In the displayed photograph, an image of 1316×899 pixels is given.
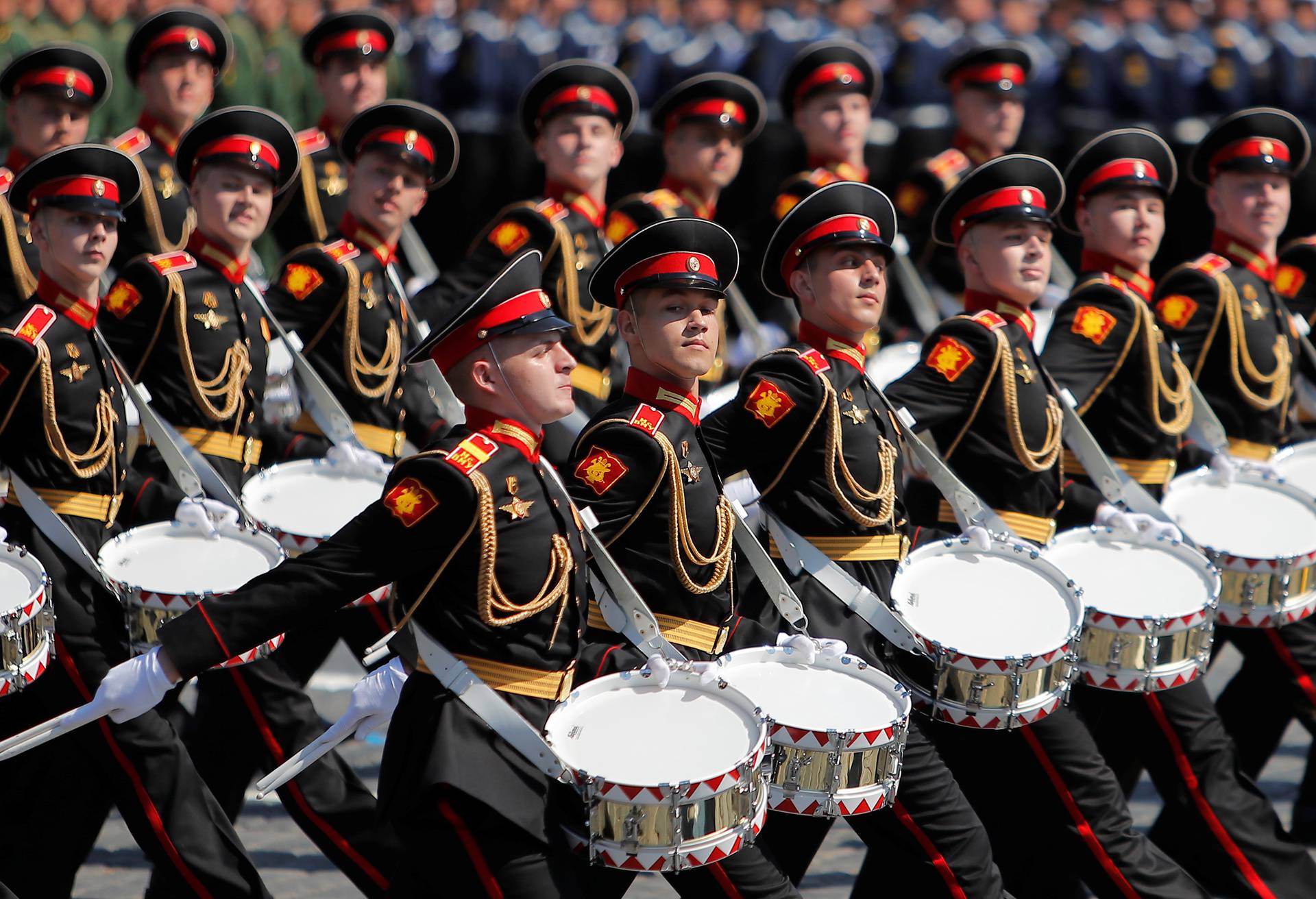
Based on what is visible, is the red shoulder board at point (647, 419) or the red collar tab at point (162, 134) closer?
the red shoulder board at point (647, 419)

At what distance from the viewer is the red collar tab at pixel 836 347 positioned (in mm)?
5141

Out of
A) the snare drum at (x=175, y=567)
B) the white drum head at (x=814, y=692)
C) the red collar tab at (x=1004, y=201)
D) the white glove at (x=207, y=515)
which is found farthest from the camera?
the red collar tab at (x=1004, y=201)

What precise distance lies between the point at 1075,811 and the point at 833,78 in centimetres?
438

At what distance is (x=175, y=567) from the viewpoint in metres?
5.00

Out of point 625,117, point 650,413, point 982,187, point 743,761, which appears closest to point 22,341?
point 650,413

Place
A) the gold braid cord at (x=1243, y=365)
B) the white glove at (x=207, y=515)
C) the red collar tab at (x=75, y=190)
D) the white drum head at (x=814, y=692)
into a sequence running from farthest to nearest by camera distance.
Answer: the gold braid cord at (x=1243, y=365), the red collar tab at (x=75, y=190), the white glove at (x=207, y=515), the white drum head at (x=814, y=692)

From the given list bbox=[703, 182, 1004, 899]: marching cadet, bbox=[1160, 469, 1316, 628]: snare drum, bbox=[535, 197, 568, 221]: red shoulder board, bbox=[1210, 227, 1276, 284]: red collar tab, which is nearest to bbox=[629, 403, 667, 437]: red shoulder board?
bbox=[703, 182, 1004, 899]: marching cadet

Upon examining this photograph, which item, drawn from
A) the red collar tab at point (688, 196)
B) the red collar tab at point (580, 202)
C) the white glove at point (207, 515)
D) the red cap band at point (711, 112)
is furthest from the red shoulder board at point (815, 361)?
the red cap band at point (711, 112)

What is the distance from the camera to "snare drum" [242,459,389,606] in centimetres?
549

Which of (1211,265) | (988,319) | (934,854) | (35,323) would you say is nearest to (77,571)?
(35,323)

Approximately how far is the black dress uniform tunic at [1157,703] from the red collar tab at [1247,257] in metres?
0.50

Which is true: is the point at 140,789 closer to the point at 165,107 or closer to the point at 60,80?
the point at 60,80

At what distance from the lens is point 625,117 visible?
7.80 m

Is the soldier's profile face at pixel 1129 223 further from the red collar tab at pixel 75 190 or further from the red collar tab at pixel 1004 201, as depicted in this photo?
the red collar tab at pixel 75 190
